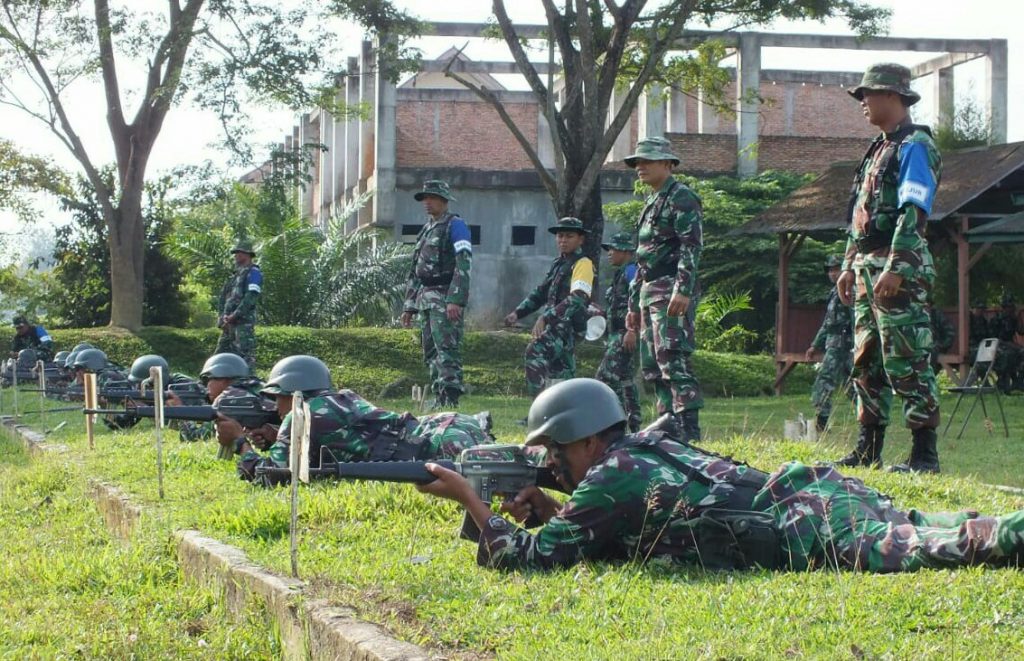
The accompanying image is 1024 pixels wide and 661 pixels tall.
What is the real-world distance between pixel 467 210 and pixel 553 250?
7.89 feet

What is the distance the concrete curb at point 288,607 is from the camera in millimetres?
4230

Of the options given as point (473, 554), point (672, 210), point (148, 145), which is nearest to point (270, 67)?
point (148, 145)

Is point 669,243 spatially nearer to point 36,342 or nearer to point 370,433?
point 370,433

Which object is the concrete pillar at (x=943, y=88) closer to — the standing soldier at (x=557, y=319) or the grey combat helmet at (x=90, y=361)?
the standing soldier at (x=557, y=319)

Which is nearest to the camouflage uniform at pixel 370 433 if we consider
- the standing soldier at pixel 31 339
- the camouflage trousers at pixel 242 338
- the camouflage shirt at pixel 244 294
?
the camouflage shirt at pixel 244 294

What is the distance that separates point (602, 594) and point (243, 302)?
12.5 metres

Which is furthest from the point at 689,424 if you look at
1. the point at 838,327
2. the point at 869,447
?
the point at 838,327

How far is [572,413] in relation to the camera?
5074 mm

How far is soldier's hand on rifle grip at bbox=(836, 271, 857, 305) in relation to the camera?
812 centimetres

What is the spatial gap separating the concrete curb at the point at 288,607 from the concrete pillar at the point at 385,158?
81.5 ft

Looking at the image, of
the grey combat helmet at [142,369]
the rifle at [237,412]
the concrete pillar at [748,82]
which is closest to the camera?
the rifle at [237,412]

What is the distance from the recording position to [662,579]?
16.3 feet

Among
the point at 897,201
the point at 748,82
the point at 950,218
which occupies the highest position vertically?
the point at 748,82

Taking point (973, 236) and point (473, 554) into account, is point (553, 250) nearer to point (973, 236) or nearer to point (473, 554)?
point (973, 236)
